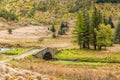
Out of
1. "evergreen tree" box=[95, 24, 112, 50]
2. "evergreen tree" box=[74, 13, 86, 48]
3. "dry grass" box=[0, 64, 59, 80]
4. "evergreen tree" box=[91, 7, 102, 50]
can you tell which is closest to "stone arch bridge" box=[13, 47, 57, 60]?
Answer: "evergreen tree" box=[74, 13, 86, 48]

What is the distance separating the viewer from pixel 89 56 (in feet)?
349

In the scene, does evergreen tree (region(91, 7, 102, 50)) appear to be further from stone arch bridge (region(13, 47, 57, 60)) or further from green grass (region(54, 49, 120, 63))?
stone arch bridge (region(13, 47, 57, 60))

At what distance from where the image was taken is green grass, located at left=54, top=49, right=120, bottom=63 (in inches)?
4018

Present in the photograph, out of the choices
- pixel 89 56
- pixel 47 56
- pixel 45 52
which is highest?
pixel 45 52

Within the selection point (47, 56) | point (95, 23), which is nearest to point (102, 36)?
point (95, 23)

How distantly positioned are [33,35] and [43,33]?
10.6m

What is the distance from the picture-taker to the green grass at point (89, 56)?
102 meters

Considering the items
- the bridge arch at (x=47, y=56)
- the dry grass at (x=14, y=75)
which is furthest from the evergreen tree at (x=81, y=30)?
the dry grass at (x=14, y=75)

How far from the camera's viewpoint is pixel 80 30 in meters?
123

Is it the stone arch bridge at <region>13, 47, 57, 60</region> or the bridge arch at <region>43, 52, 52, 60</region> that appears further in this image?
the bridge arch at <region>43, 52, 52, 60</region>

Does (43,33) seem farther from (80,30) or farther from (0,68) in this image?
(0,68)

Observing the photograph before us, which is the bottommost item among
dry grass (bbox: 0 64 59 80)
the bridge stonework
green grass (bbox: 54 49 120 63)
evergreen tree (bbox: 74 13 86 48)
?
green grass (bbox: 54 49 120 63)

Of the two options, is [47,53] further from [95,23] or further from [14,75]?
[14,75]

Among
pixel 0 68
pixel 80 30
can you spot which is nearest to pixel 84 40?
pixel 80 30
